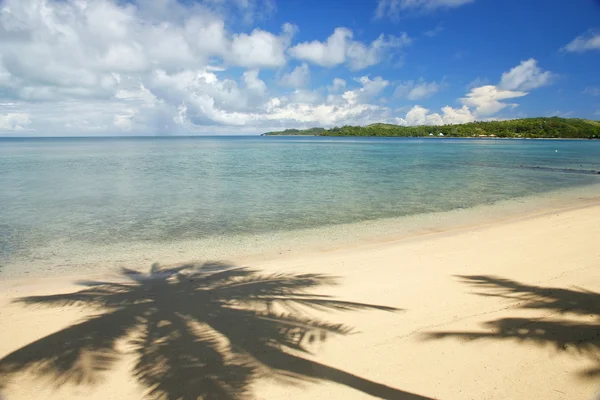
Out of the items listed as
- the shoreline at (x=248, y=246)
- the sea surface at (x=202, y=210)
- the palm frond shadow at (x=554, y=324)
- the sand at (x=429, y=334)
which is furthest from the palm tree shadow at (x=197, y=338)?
the sea surface at (x=202, y=210)

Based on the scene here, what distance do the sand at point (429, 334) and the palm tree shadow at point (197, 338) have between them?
0.18 feet

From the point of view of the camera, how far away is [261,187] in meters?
25.3

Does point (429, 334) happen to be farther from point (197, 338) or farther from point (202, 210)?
point (202, 210)

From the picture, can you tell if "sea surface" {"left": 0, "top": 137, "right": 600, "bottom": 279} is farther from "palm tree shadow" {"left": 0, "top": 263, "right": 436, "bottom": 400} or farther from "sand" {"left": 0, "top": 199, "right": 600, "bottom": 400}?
"palm tree shadow" {"left": 0, "top": 263, "right": 436, "bottom": 400}

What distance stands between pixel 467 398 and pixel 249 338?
3076mm

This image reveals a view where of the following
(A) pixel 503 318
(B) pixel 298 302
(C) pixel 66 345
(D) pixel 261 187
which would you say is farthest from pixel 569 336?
(D) pixel 261 187

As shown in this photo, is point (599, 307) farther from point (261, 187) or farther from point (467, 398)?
point (261, 187)

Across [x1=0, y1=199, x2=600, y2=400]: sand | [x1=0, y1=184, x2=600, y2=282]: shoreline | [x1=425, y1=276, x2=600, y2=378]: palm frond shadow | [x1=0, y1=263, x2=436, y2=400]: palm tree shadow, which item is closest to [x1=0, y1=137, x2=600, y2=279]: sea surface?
[x1=0, y1=184, x2=600, y2=282]: shoreline

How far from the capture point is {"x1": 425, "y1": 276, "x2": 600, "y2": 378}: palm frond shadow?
5.08 metres

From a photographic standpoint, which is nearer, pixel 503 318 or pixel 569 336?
pixel 569 336

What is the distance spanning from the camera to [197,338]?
5.57m

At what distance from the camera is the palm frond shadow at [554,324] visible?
5082 mm

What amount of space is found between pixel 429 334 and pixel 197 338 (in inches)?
144

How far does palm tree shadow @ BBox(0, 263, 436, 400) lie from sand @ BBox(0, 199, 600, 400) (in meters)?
0.05
